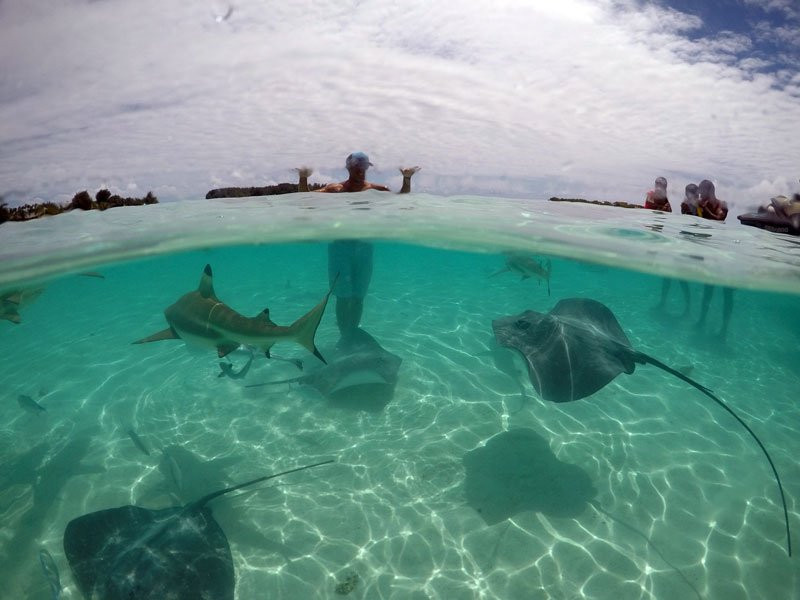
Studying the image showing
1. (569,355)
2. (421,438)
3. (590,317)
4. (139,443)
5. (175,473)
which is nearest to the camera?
(569,355)

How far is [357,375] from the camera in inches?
320

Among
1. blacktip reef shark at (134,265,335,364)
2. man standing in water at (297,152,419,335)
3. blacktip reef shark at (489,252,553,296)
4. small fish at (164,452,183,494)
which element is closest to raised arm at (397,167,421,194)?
man standing in water at (297,152,419,335)

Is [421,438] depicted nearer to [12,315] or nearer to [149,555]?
[149,555]

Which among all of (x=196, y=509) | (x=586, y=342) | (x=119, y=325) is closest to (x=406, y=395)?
(x=586, y=342)

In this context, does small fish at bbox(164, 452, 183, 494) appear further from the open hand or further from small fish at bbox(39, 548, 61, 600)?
the open hand

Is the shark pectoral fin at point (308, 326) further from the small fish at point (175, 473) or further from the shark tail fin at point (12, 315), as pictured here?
the shark tail fin at point (12, 315)

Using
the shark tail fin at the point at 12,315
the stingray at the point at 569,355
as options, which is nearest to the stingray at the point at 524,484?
the stingray at the point at 569,355

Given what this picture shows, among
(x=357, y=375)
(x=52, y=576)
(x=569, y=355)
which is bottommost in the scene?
(x=52, y=576)

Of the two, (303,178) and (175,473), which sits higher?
(303,178)

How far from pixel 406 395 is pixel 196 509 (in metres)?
5.04

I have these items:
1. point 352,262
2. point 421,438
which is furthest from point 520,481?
point 352,262

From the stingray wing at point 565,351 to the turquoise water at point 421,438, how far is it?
7.44ft

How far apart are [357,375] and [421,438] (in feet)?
6.01

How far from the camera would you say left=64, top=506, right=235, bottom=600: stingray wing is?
14.1 feet
